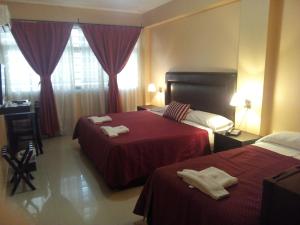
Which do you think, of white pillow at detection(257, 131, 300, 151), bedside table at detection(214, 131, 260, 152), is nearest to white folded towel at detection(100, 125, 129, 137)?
bedside table at detection(214, 131, 260, 152)

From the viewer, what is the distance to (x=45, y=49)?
4602 millimetres

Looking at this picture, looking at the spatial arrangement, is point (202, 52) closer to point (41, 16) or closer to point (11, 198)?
point (41, 16)

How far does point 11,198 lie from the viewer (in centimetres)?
270

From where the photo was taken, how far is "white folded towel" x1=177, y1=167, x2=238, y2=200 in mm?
1608

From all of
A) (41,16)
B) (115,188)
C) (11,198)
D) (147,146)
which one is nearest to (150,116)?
(147,146)

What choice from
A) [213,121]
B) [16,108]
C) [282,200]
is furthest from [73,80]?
[282,200]

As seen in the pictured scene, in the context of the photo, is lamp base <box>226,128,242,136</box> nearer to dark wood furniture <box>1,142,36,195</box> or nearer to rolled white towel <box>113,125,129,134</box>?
rolled white towel <box>113,125,129,134</box>

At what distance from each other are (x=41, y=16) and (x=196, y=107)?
11.1ft

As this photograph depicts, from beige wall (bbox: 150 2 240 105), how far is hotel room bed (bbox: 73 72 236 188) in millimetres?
262

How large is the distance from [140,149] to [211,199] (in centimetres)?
138

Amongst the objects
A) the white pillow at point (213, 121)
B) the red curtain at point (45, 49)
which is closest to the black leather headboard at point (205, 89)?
the white pillow at point (213, 121)

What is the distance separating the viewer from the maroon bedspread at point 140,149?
275cm

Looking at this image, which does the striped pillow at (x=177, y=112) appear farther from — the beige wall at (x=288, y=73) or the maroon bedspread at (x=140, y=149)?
the beige wall at (x=288, y=73)

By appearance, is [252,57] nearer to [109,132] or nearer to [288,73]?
[288,73]
